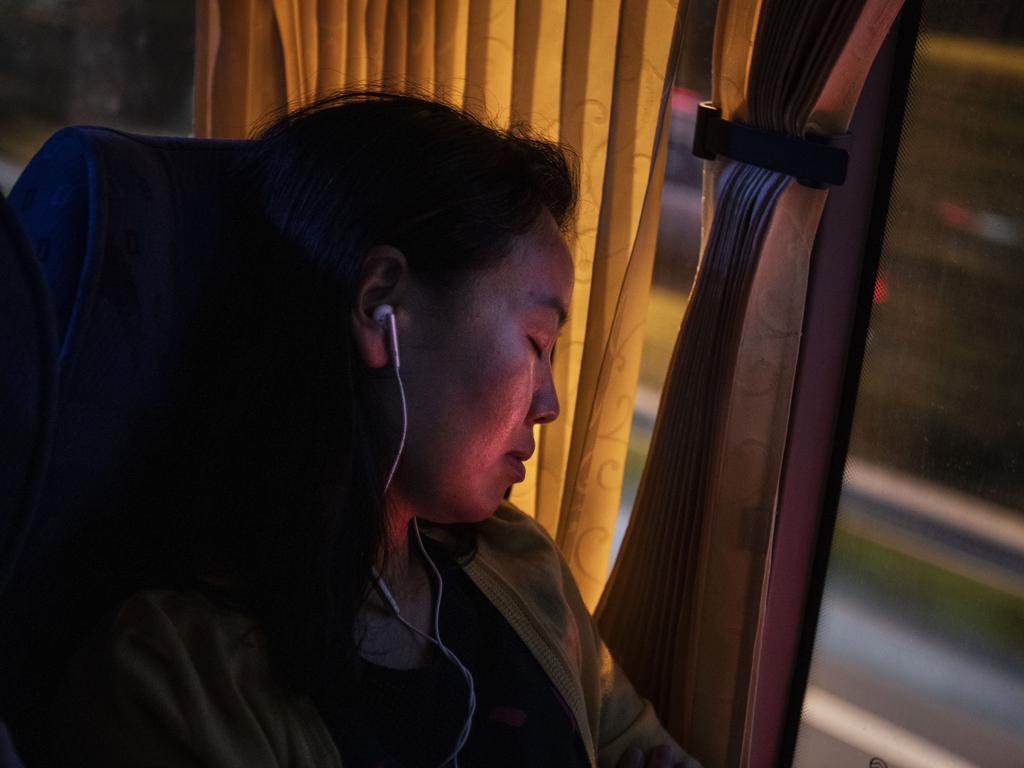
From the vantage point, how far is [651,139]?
1.65m

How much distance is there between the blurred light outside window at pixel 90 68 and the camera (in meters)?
1.86

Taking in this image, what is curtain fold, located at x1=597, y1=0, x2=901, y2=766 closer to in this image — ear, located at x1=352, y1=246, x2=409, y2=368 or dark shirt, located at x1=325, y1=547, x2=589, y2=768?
dark shirt, located at x1=325, y1=547, x2=589, y2=768

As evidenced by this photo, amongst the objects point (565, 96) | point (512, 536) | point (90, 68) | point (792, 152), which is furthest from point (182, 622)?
point (90, 68)

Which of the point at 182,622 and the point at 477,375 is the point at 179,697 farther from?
the point at 477,375

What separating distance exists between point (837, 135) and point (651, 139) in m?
0.32

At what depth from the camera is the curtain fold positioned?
1369 millimetres

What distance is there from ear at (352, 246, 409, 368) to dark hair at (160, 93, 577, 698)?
0.04 feet

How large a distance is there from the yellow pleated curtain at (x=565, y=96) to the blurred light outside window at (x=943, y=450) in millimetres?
413

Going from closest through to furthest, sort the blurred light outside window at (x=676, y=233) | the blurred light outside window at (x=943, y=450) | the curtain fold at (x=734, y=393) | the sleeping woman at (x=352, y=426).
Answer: the sleeping woman at (x=352, y=426) → the curtain fold at (x=734, y=393) → the blurred light outside window at (x=943, y=450) → the blurred light outside window at (x=676, y=233)

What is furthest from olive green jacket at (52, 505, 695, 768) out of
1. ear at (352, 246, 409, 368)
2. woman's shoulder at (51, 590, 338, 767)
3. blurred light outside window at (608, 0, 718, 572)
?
blurred light outside window at (608, 0, 718, 572)

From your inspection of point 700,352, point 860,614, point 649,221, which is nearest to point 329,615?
point 700,352

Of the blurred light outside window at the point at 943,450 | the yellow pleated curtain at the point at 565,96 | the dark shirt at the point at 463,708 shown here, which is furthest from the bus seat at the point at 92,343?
the blurred light outside window at the point at 943,450

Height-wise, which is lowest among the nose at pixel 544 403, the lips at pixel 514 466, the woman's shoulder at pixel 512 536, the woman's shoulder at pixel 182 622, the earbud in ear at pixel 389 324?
the woman's shoulder at pixel 512 536

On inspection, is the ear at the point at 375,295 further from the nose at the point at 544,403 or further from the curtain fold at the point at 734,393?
the curtain fold at the point at 734,393
